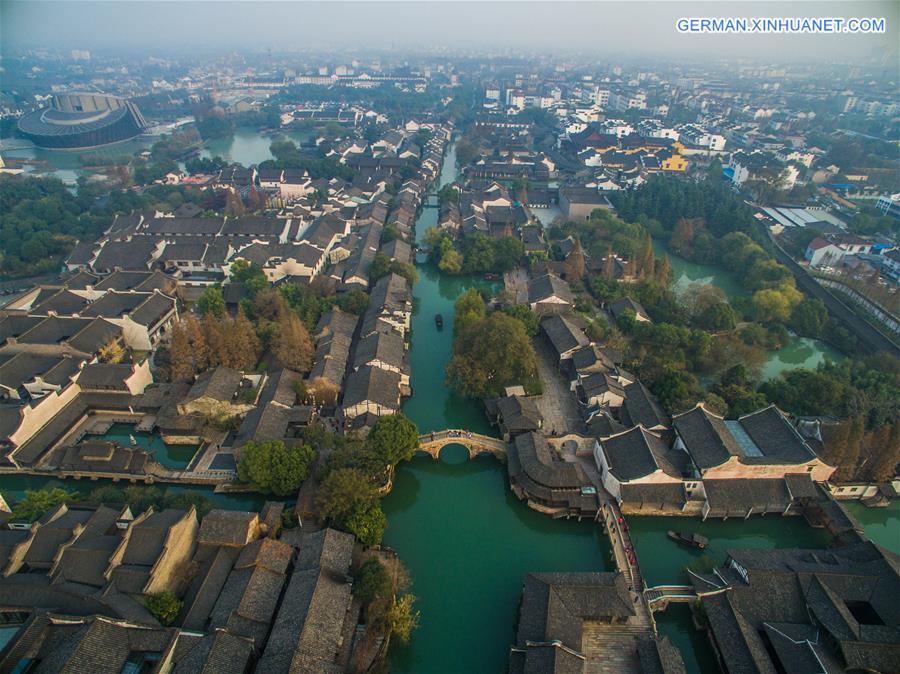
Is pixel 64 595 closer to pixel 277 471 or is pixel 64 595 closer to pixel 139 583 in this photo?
pixel 139 583

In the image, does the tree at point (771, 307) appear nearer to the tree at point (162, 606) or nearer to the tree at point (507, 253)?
the tree at point (507, 253)

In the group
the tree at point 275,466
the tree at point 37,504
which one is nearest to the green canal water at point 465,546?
the tree at point 275,466

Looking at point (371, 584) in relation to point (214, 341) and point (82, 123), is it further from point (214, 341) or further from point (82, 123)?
point (82, 123)

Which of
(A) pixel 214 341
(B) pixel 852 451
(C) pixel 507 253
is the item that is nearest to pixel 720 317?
(B) pixel 852 451

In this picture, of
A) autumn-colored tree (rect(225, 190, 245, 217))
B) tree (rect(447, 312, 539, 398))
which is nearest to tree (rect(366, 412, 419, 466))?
tree (rect(447, 312, 539, 398))

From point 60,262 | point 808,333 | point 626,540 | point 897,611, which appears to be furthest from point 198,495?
point 808,333

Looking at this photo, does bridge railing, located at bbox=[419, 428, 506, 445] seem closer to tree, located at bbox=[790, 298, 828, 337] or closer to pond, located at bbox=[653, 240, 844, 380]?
pond, located at bbox=[653, 240, 844, 380]

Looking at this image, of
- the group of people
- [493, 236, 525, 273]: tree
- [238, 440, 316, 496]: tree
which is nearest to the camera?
[238, 440, 316, 496]: tree
